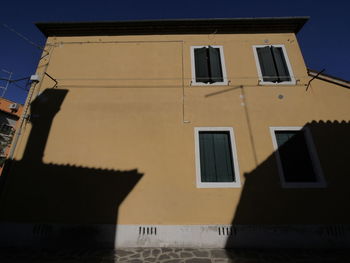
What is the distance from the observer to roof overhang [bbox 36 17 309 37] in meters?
7.36

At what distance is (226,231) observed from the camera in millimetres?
4676

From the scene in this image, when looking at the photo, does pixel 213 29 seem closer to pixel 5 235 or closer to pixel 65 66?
pixel 65 66

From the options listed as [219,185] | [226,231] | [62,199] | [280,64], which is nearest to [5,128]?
[62,199]

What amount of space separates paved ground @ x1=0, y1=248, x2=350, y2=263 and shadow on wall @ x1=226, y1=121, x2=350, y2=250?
0.54 metres

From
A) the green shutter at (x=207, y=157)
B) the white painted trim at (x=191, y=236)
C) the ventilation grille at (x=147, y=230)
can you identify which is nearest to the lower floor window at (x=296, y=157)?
the white painted trim at (x=191, y=236)

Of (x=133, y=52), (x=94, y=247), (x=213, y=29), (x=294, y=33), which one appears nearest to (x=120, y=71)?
(x=133, y=52)

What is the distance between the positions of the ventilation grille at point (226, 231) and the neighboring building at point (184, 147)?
23 millimetres

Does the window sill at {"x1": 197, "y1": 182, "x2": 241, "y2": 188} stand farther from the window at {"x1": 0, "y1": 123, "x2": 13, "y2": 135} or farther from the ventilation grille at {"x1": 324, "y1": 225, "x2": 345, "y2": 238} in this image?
the window at {"x1": 0, "y1": 123, "x2": 13, "y2": 135}

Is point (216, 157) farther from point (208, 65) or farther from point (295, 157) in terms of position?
point (208, 65)

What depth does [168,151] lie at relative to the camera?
5.50 meters

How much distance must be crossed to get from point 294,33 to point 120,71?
7.28 metres

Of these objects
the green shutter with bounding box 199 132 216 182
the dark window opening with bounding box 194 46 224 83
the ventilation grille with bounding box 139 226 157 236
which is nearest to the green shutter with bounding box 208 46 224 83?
the dark window opening with bounding box 194 46 224 83

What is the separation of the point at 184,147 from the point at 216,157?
1.03 m

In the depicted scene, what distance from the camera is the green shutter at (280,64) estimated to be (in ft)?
21.3
